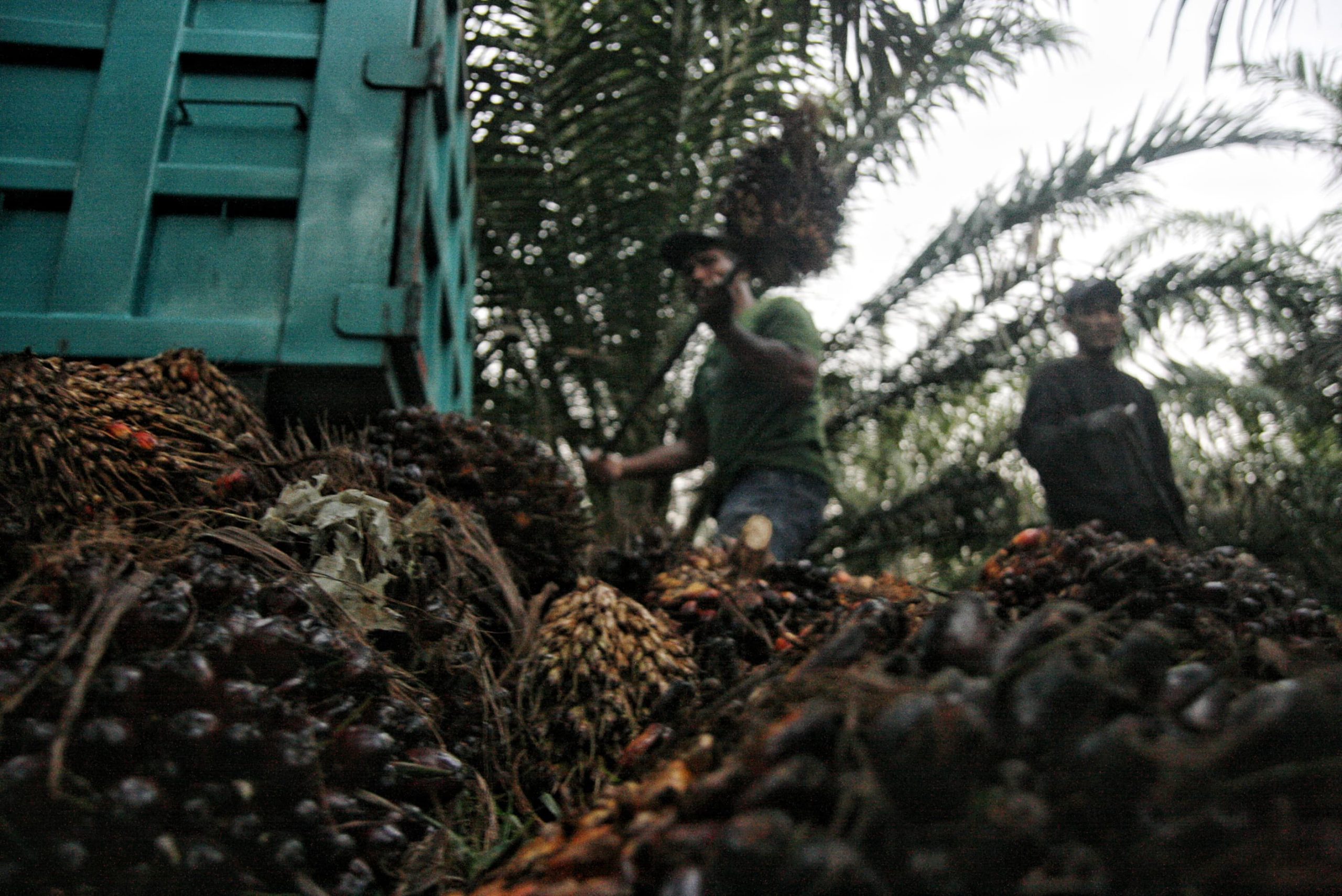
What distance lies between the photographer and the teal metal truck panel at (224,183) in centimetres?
207

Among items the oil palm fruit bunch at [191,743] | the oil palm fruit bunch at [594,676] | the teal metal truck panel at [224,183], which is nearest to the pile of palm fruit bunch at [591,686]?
the oil palm fruit bunch at [594,676]

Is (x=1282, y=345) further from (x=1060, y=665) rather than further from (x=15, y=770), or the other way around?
(x=15, y=770)

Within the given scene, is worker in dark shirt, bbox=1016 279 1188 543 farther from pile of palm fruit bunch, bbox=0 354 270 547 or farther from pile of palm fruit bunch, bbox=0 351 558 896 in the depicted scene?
pile of palm fruit bunch, bbox=0 354 270 547

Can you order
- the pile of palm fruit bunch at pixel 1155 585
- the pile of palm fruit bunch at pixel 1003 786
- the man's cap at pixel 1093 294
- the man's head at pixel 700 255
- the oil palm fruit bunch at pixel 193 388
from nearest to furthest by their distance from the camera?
the pile of palm fruit bunch at pixel 1003 786
the pile of palm fruit bunch at pixel 1155 585
the oil palm fruit bunch at pixel 193 388
the man's head at pixel 700 255
the man's cap at pixel 1093 294

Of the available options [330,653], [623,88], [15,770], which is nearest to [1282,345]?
[623,88]

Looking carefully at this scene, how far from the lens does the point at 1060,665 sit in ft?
2.24

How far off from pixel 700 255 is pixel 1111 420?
141 cm

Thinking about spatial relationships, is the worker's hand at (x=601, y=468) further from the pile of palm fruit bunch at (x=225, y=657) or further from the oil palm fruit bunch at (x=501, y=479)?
the pile of palm fruit bunch at (x=225, y=657)

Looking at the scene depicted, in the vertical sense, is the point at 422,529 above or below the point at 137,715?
above

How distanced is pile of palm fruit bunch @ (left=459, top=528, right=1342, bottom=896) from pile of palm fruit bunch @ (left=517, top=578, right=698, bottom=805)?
538mm

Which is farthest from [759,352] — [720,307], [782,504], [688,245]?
[688,245]

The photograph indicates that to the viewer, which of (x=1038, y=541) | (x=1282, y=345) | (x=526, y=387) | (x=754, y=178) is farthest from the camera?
(x=526, y=387)

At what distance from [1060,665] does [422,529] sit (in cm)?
108

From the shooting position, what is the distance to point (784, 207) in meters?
3.70
